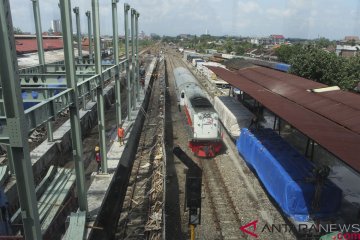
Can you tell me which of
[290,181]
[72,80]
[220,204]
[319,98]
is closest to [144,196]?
[220,204]

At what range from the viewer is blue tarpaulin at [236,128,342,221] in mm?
13523

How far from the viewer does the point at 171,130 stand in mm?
28297

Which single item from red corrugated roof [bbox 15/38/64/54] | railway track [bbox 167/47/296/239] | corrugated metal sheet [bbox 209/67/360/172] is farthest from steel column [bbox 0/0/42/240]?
red corrugated roof [bbox 15/38/64/54]

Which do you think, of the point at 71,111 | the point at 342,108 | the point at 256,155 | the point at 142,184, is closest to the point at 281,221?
the point at 256,155

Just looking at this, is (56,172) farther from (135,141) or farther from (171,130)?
(171,130)

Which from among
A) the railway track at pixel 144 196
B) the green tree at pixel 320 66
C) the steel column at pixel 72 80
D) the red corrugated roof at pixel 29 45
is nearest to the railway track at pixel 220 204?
the railway track at pixel 144 196

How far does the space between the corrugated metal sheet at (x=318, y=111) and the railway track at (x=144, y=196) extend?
755cm

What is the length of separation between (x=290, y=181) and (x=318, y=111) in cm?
497

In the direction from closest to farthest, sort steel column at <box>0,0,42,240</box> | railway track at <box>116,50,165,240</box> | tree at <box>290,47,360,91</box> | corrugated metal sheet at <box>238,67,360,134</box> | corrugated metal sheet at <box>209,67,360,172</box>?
steel column at <box>0,0,42,240</box>, corrugated metal sheet at <box>209,67,360,172</box>, railway track at <box>116,50,165,240</box>, corrugated metal sheet at <box>238,67,360,134</box>, tree at <box>290,47,360,91</box>

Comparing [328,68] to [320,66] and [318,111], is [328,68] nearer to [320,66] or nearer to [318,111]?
[320,66]

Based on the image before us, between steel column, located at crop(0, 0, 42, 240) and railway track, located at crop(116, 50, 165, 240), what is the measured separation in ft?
19.9

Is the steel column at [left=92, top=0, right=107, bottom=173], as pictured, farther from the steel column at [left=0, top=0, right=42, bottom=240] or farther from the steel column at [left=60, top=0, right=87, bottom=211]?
the steel column at [left=0, top=0, right=42, bottom=240]

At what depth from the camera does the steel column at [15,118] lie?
6.85 metres

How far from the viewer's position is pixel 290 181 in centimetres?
1373
